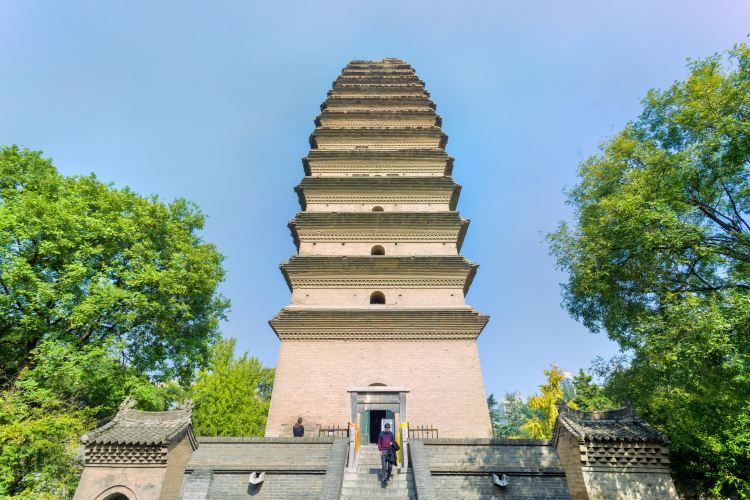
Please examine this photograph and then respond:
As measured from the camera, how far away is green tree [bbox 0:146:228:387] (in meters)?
10.3

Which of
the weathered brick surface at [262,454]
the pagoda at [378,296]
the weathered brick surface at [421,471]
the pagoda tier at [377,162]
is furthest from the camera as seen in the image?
the pagoda tier at [377,162]

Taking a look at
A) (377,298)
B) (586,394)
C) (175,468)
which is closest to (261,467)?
(175,468)

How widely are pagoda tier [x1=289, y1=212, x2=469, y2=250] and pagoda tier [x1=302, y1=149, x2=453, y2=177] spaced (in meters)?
2.74

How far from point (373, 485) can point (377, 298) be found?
22.1ft

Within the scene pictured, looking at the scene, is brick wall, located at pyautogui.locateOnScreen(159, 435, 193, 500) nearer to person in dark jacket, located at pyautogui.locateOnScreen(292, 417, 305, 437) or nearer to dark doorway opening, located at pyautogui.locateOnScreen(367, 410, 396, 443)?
person in dark jacket, located at pyautogui.locateOnScreen(292, 417, 305, 437)

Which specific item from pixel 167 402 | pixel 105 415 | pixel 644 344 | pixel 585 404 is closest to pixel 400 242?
pixel 644 344

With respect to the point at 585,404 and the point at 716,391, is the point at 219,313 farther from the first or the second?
the point at 585,404

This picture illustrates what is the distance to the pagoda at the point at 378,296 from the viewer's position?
474 inches

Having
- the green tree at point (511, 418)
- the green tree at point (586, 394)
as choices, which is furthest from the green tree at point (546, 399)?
the green tree at point (511, 418)

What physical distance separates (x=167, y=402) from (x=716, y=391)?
1484 cm

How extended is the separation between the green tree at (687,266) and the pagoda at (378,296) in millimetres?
4256

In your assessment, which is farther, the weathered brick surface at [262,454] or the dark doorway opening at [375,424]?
the dark doorway opening at [375,424]

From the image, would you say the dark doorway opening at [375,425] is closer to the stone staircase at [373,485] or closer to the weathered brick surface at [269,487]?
the stone staircase at [373,485]

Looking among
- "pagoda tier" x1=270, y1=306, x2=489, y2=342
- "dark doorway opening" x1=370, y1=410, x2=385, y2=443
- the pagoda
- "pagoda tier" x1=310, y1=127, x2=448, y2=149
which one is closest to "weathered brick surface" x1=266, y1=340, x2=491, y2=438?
the pagoda
